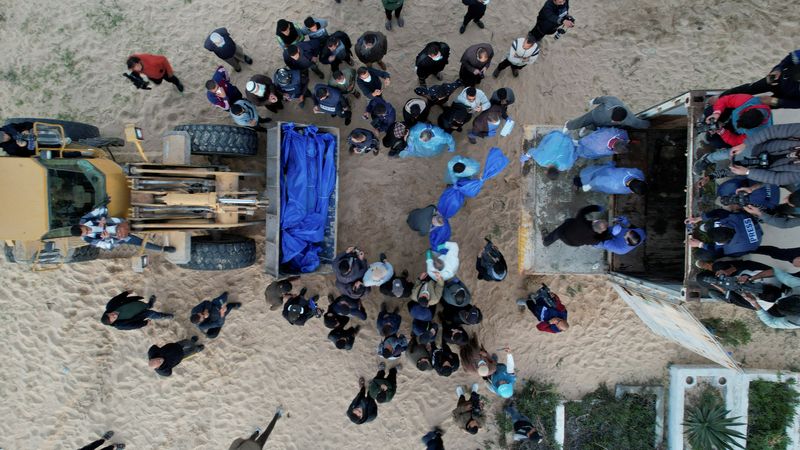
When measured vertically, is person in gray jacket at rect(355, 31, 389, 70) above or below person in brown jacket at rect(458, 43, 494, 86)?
above

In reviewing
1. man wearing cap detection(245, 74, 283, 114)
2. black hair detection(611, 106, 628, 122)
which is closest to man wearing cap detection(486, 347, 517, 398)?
black hair detection(611, 106, 628, 122)

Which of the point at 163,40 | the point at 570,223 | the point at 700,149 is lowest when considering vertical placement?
the point at 570,223

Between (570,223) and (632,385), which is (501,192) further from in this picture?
(632,385)

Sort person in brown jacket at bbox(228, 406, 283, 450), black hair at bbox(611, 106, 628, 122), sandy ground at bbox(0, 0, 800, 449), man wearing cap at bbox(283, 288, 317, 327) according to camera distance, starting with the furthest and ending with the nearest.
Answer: sandy ground at bbox(0, 0, 800, 449), person in brown jacket at bbox(228, 406, 283, 450), man wearing cap at bbox(283, 288, 317, 327), black hair at bbox(611, 106, 628, 122)

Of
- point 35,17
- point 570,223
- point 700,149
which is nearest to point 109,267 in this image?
point 35,17

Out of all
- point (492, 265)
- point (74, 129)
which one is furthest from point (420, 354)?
point (74, 129)

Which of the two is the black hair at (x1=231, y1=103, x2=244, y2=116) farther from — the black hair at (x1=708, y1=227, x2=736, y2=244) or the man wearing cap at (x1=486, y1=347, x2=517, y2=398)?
the black hair at (x1=708, y1=227, x2=736, y2=244)

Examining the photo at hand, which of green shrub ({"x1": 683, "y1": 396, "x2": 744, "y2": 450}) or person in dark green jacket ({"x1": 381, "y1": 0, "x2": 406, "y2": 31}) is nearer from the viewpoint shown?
person in dark green jacket ({"x1": 381, "y1": 0, "x2": 406, "y2": 31})
